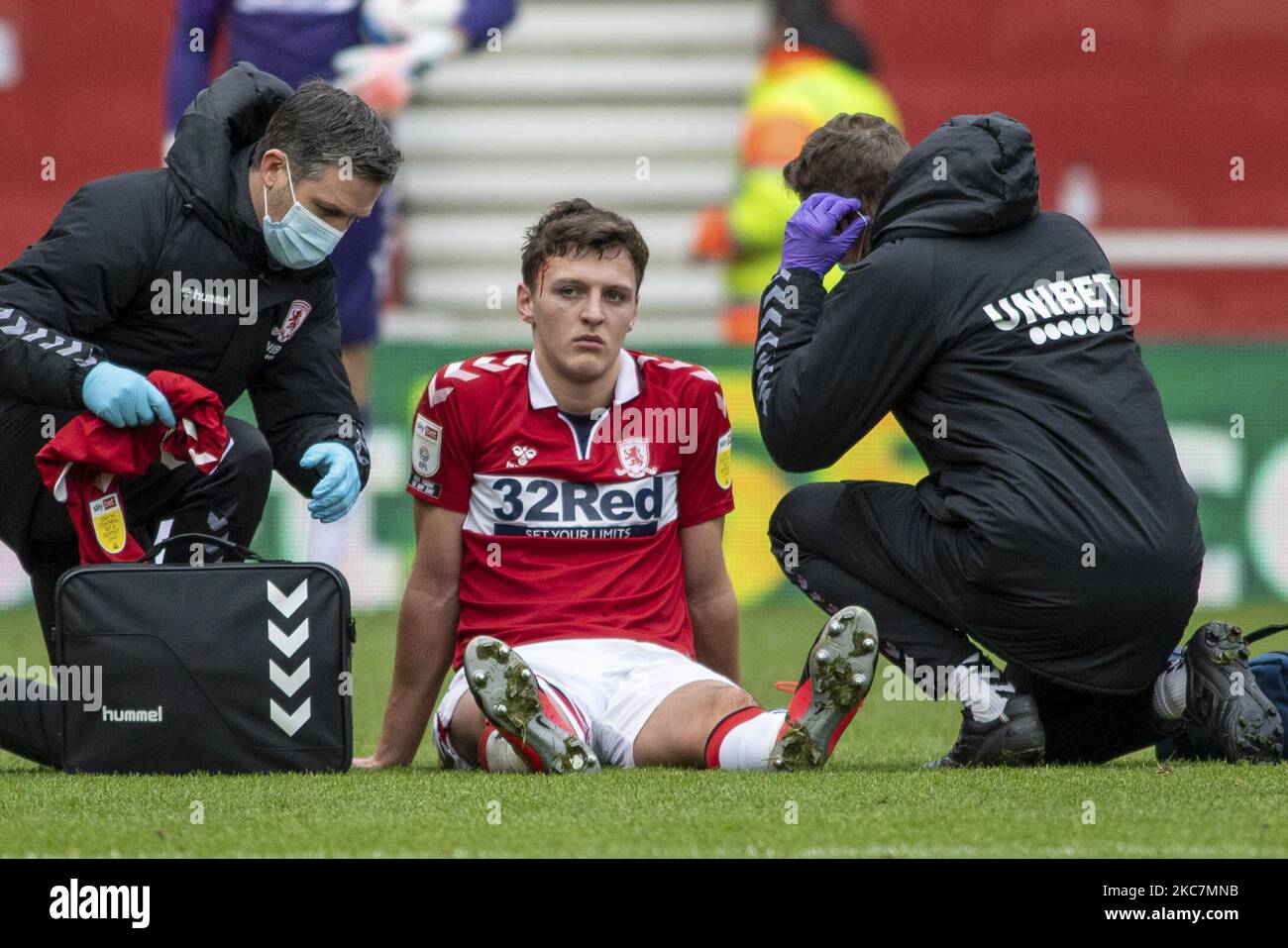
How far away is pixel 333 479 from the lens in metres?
3.58

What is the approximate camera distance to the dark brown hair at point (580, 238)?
3.62 meters

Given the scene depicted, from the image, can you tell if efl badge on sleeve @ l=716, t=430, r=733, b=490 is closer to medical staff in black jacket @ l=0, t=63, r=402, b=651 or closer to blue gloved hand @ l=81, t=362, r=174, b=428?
medical staff in black jacket @ l=0, t=63, r=402, b=651

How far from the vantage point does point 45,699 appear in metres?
3.36

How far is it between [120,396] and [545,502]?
83 cm

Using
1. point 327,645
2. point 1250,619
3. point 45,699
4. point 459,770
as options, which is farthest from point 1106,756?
point 1250,619

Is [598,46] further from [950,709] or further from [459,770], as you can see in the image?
[459,770]

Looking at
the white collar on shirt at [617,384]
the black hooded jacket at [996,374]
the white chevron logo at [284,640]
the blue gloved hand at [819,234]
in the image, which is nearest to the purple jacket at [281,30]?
the white collar on shirt at [617,384]

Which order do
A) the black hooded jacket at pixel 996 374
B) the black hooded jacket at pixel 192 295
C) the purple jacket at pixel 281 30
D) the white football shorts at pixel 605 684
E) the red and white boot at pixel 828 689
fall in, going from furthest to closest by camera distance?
the purple jacket at pixel 281 30 → the white football shorts at pixel 605 684 → the black hooded jacket at pixel 192 295 → the black hooded jacket at pixel 996 374 → the red and white boot at pixel 828 689

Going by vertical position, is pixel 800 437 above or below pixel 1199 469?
above

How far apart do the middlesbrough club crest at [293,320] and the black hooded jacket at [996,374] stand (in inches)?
38.5

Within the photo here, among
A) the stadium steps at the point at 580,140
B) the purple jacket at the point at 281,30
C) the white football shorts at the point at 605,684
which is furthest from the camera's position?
Result: the stadium steps at the point at 580,140

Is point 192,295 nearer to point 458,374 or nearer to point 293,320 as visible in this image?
point 293,320

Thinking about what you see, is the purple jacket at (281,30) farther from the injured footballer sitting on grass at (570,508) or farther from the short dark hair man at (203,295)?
the injured footballer sitting on grass at (570,508)

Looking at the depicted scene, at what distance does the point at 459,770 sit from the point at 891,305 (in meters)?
1.13
